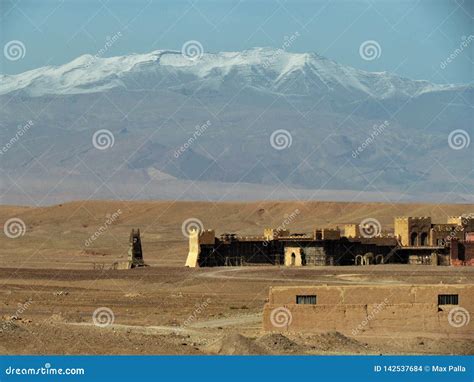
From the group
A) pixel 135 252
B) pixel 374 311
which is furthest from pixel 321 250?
pixel 374 311

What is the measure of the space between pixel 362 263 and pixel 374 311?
39920mm

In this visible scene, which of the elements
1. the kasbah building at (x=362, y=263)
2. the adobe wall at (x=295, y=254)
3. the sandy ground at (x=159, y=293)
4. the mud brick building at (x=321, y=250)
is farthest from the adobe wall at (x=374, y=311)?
the adobe wall at (x=295, y=254)

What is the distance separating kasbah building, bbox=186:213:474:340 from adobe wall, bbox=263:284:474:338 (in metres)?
0.02

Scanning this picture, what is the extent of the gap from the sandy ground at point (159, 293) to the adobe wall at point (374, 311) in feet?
1.24

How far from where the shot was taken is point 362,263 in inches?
2874

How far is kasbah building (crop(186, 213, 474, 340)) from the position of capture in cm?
3319

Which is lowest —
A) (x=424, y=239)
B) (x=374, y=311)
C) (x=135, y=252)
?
(x=374, y=311)

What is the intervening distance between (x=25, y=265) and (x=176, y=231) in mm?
45082

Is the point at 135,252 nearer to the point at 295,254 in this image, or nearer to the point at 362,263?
the point at 295,254

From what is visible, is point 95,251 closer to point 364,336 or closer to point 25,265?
point 25,265

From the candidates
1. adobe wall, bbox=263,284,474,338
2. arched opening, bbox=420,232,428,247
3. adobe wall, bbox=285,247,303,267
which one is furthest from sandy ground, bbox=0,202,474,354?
arched opening, bbox=420,232,428,247

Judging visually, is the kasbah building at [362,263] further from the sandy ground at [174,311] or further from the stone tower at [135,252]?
the stone tower at [135,252]

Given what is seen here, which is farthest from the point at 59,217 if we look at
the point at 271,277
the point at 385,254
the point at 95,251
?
the point at 271,277

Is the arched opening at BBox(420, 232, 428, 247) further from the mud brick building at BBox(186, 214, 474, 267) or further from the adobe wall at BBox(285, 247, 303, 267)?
the adobe wall at BBox(285, 247, 303, 267)
